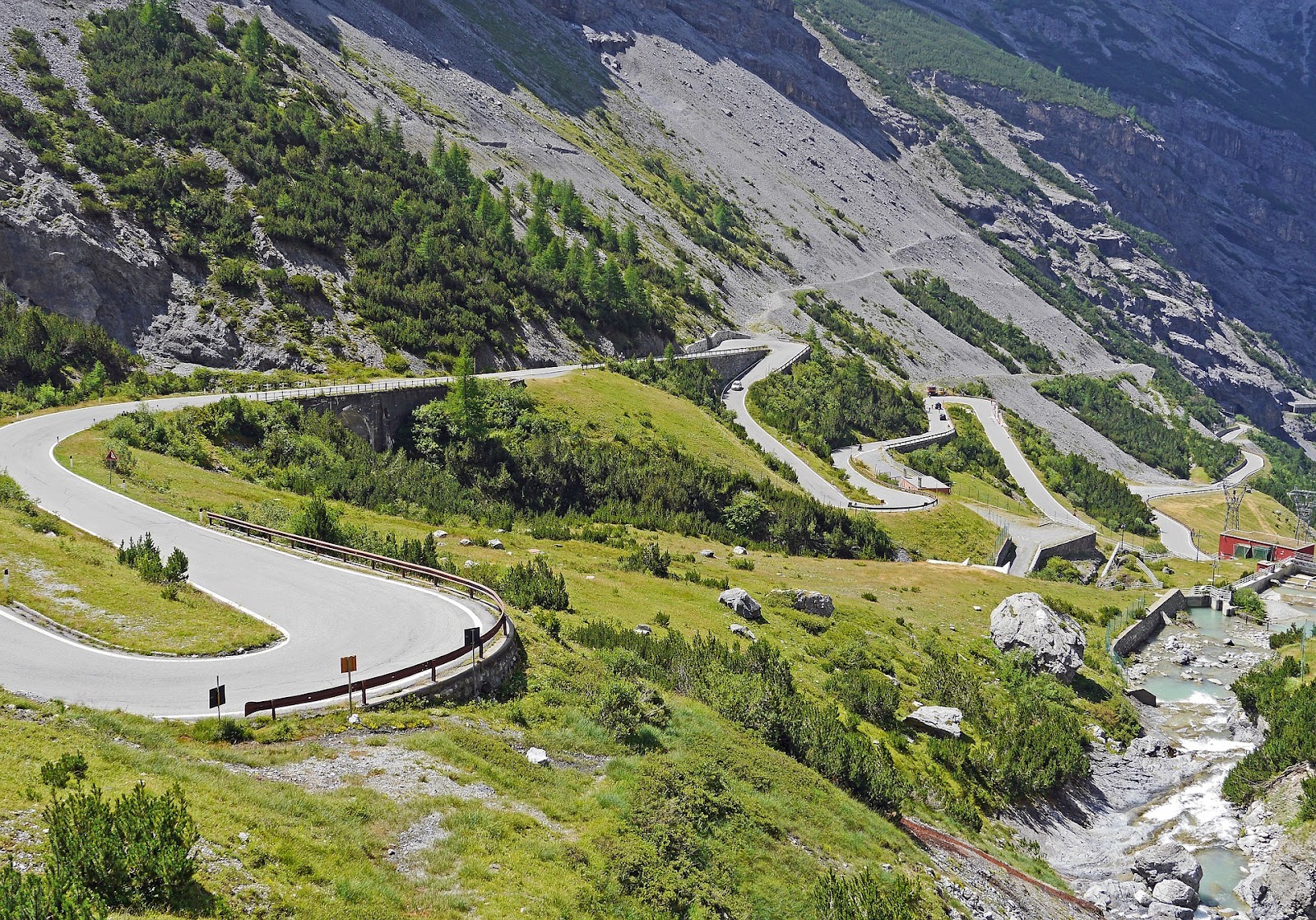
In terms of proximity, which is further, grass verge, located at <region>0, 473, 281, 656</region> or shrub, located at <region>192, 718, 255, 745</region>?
grass verge, located at <region>0, 473, 281, 656</region>

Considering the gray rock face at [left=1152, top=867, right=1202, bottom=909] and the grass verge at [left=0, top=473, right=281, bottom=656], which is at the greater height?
the grass verge at [left=0, top=473, right=281, bottom=656]

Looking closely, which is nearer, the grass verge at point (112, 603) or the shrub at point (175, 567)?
the grass verge at point (112, 603)

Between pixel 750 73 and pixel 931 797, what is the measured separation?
608 ft

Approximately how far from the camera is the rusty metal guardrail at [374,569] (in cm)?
1548

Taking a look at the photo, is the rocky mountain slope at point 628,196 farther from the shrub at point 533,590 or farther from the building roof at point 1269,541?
the building roof at point 1269,541

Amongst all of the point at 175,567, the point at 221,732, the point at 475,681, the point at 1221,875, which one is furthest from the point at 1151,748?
the point at 175,567

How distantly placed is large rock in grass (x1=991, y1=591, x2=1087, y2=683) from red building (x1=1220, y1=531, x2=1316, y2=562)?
143ft

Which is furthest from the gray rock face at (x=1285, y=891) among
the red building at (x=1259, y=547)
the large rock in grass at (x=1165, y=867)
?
the red building at (x=1259, y=547)

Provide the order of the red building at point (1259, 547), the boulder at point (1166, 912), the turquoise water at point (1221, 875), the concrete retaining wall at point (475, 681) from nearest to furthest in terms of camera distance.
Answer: the concrete retaining wall at point (475, 681)
the boulder at point (1166, 912)
the turquoise water at point (1221, 875)
the red building at point (1259, 547)

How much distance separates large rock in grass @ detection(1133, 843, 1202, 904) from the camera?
20.8 meters

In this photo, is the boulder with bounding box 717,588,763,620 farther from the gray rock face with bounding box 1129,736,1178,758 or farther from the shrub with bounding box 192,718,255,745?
the shrub with bounding box 192,718,255,745

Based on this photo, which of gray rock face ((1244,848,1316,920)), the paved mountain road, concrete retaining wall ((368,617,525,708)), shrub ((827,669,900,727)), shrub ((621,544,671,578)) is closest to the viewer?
the paved mountain road

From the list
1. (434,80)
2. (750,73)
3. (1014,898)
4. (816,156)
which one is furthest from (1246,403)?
(1014,898)

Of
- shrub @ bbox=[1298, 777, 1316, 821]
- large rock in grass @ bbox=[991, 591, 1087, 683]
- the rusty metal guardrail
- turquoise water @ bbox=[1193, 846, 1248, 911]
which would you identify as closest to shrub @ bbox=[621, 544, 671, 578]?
the rusty metal guardrail
